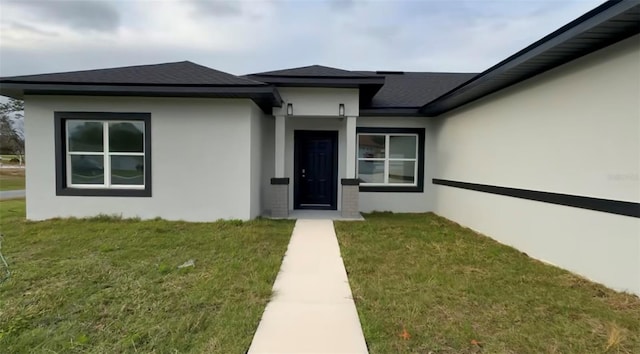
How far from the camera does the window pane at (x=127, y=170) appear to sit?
8281 mm

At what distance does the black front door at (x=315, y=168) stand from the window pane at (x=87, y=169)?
500cm

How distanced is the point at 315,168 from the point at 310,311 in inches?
290

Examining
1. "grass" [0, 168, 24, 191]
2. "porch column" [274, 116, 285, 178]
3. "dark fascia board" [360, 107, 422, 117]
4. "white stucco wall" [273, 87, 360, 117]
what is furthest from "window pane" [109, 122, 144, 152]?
"grass" [0, 168, 24, 191]

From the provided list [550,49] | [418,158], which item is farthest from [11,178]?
[550,49]

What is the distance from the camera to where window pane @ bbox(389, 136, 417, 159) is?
1072 centimetres

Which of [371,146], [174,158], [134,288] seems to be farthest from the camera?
[371,146]

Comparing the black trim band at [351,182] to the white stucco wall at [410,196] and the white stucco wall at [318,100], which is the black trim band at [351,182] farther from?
the white stucco wall at [318,100]

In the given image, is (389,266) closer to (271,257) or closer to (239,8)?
(271,257)

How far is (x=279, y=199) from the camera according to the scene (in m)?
9.10

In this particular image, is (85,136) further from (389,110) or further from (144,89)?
(389,110)

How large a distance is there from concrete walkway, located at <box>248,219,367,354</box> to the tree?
3118 centimetres

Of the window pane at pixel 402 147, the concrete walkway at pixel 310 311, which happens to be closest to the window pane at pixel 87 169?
the concrete walkway at pixel 310 311

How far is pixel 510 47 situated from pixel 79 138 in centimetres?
1936

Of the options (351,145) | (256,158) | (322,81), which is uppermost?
(322,81)
